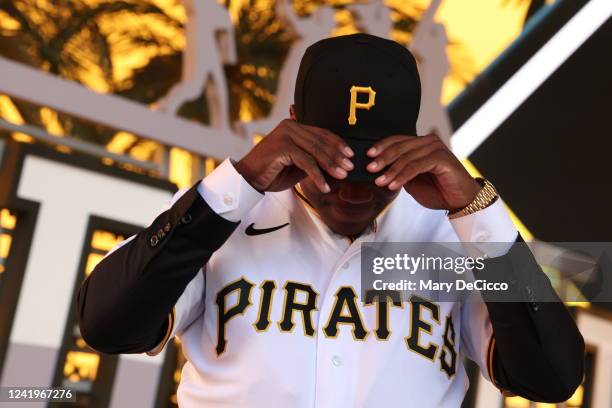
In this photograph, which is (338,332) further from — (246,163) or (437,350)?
(246,163)

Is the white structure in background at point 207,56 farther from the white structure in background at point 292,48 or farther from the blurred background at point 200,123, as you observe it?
the white structure in background at point 292,48

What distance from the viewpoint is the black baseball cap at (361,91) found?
1.30m

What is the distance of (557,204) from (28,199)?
133 inches

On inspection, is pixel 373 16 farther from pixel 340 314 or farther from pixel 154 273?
pixel 154 273

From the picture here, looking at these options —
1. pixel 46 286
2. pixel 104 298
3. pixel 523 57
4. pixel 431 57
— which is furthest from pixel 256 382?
pixel 523 57

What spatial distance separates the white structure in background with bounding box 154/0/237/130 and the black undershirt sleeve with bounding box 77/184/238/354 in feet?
7.44

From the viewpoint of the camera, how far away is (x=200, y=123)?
5285mm

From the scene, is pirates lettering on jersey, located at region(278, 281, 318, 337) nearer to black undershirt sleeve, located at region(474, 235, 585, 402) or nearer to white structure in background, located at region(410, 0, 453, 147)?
black undershirt sleeve, located at region(474, 235, 585, 402)

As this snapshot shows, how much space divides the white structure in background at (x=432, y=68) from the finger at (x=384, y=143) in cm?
311

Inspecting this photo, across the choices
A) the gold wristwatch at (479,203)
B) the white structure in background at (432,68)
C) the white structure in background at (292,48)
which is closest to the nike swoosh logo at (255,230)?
the gold wristwatch at (479,203)

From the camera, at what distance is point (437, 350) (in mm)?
1395

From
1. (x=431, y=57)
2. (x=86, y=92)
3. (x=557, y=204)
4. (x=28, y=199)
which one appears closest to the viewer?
(x=28, y=199)

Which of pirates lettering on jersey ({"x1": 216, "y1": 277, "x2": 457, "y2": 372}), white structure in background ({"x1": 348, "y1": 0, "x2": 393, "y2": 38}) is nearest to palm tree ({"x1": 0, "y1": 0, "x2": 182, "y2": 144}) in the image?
white structure in background ({"x1": 348, "y1": 0, "x2": 393, "y2": 38})

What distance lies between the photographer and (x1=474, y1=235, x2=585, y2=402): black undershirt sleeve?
1310mm
